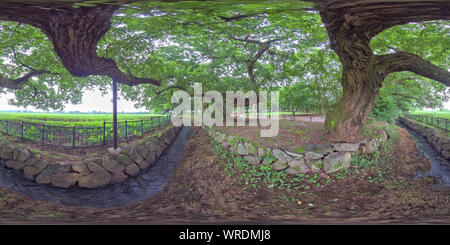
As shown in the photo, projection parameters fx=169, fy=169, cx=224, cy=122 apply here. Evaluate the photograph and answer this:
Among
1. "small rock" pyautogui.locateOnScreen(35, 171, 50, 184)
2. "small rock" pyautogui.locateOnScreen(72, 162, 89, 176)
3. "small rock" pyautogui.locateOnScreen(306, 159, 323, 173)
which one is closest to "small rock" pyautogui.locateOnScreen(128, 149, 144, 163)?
"small rock" pyautogui.locateOnScreen(72, 162, 89, 176)

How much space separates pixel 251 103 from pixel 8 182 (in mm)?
1733

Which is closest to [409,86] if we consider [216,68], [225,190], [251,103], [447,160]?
[447,160]

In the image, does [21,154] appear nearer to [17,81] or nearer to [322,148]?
[17,81]

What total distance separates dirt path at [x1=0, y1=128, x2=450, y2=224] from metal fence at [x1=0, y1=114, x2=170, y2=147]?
1.20 ft

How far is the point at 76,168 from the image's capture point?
3.82 ft

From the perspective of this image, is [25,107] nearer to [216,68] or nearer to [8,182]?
[8,182]

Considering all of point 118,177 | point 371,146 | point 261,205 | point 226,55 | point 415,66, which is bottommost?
point 261,205

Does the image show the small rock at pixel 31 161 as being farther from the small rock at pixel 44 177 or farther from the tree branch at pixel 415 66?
the tree branch at pixel 415 66

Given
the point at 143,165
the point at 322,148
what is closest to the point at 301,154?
the point at 322,148

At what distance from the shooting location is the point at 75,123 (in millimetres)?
1123

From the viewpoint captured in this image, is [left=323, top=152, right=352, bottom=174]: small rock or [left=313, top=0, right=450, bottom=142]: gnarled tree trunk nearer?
[left=313, top=0, right=450, bottom=142]: gnarled tree trunk

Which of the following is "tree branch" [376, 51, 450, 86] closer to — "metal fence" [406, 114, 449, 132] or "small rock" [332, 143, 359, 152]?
"metal fence" [406, 114, 449, 132]

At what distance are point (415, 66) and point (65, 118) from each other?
8.29 feet

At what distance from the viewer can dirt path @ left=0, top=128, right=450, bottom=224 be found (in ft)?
3.18
